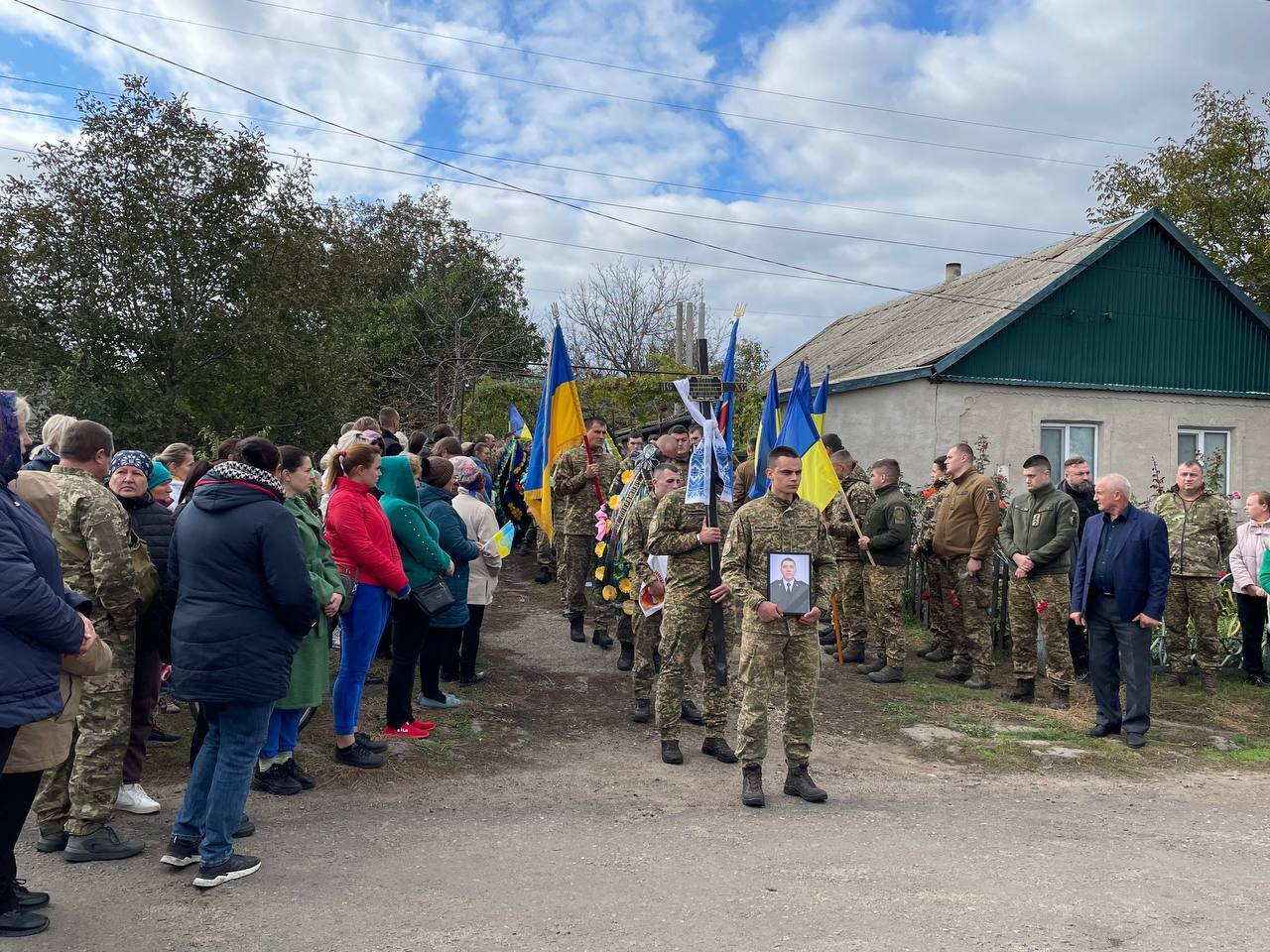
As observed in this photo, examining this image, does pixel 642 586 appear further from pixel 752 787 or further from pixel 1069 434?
pixel 1069 434

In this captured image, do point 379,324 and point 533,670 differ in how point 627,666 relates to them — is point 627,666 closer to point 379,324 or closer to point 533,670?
point 533,670

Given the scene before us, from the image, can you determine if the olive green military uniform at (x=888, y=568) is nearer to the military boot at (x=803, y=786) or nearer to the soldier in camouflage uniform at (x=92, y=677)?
the military boot at (x=803, y=786)

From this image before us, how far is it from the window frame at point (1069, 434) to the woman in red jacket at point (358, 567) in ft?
45.2

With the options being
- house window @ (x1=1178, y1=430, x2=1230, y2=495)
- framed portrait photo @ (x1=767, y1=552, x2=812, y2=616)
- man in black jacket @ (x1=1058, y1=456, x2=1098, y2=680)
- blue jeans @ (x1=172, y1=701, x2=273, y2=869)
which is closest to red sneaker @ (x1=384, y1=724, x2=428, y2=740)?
blue jeans @ (x1=172, y1=701, x2=273, y2=869)

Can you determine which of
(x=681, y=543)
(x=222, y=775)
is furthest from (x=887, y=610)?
(x=222, y=775)

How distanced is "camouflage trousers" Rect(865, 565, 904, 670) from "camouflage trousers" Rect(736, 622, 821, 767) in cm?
339

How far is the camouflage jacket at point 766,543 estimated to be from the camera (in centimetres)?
562

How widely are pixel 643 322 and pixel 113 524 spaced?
3174cm

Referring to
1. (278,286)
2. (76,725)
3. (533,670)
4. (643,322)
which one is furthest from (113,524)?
(643,322)

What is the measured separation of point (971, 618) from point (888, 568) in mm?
857

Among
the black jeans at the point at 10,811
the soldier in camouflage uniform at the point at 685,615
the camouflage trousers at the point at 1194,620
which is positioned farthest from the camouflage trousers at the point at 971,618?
the black jeans at the point at 10,811

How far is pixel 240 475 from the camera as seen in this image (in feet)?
13.5

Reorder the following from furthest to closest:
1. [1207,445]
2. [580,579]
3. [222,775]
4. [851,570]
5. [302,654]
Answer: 1. [1207,445]
2. [580,579]
3. [851,570]
4. [302,654]
5. [222,775]

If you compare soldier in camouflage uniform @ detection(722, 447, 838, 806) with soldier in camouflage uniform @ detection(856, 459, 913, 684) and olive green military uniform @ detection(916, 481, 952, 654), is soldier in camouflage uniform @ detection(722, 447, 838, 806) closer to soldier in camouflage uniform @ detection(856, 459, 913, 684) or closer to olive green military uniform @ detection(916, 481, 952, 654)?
soldier in camouflage uniform @ detection(856, 459, 913, 684)
